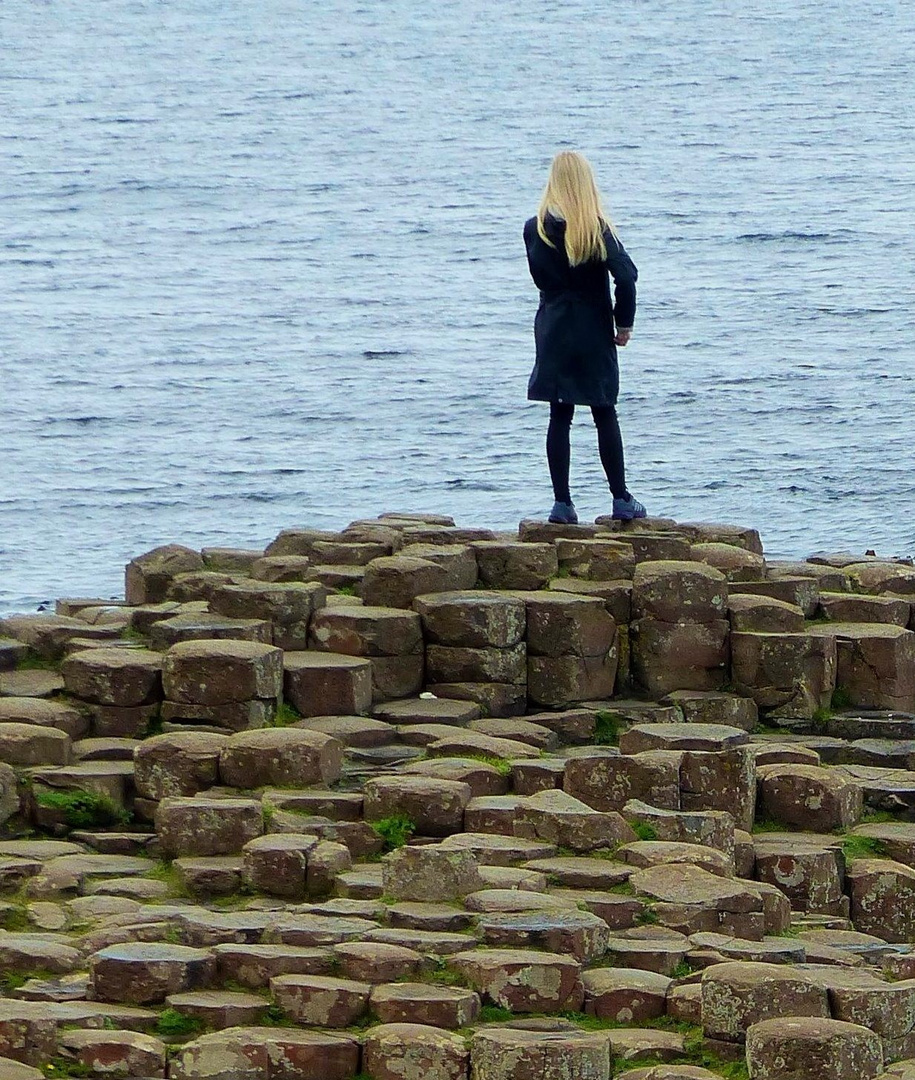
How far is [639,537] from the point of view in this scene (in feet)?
47.7

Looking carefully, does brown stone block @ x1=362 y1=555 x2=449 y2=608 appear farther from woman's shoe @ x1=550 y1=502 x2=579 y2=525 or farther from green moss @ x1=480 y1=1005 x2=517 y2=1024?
green moss @ x1=480 y1=1005 x2=517 y2=1024

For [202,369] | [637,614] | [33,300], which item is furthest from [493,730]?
[33,300]

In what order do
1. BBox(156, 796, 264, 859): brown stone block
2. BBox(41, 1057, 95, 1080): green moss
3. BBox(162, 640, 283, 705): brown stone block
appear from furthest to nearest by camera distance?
BBox(162, 640, 283, 705): brown stone block, BBox(156, 796, 264, 859): brown stone block, BBox(41, 1057, 95, 1080): green moss

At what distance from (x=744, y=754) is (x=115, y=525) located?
26687mm

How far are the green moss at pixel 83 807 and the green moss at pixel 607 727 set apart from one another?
3.09 m

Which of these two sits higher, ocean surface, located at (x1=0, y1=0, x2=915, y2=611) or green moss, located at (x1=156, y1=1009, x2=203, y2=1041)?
ocean surface, located at (x1=0, y1=0, x2=915, y2=611)

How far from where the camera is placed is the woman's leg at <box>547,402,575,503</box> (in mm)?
14422

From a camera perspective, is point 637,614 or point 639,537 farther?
point 639,537

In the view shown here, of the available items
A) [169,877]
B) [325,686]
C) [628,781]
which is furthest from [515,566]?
[169,877]

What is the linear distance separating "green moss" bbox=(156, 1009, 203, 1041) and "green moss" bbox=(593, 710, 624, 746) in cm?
520

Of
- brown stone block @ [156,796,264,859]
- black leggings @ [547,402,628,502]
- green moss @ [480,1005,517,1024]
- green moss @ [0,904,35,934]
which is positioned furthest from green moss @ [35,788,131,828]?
black leggings @ [547,402,628,502]

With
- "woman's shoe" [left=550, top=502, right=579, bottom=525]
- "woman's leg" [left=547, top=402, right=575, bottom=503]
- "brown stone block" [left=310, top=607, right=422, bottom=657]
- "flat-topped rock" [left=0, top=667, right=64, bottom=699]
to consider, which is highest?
"woman's leg" [left=547, top=402, right=575, bottom=503]

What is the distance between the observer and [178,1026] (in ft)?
27.2

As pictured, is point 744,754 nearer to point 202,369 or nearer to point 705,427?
point 705,427
